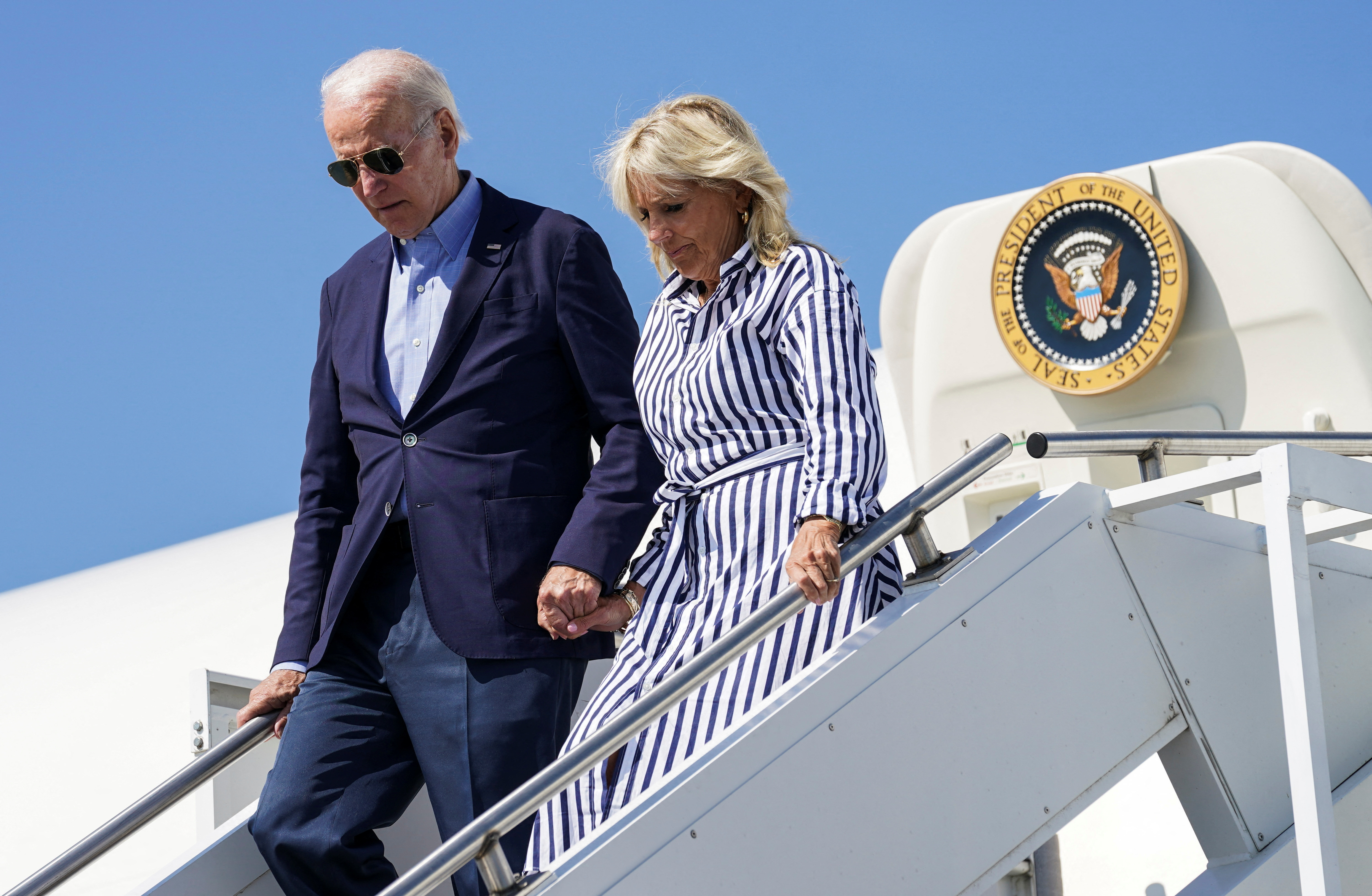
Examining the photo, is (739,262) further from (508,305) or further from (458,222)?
(458,222)

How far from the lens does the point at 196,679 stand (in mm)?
3445

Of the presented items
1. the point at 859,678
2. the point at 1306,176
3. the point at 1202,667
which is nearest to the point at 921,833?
the point at 859,678

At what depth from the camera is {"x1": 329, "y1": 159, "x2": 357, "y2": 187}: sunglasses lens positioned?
8.34 feet

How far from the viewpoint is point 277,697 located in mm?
2602

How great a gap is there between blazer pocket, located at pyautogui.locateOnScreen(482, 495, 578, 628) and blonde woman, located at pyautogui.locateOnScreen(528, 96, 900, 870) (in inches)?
3.0

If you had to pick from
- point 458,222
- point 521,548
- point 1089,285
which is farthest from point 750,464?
point 1089,285

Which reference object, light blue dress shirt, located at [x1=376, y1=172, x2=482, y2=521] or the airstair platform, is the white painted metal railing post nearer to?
the airstair platform

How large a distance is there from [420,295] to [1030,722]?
4.57ft

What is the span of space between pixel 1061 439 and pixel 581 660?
0.94m

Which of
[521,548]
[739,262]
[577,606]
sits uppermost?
[739,262]

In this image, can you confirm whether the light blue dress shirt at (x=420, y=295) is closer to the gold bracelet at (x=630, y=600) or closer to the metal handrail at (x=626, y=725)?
the gold bracelet at (x=630, y=600)

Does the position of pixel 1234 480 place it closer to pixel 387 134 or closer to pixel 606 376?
pixel 606 376

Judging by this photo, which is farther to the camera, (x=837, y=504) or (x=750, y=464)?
(x=750, y=464)

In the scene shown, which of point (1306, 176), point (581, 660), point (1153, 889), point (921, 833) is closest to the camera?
point (921, 833)
